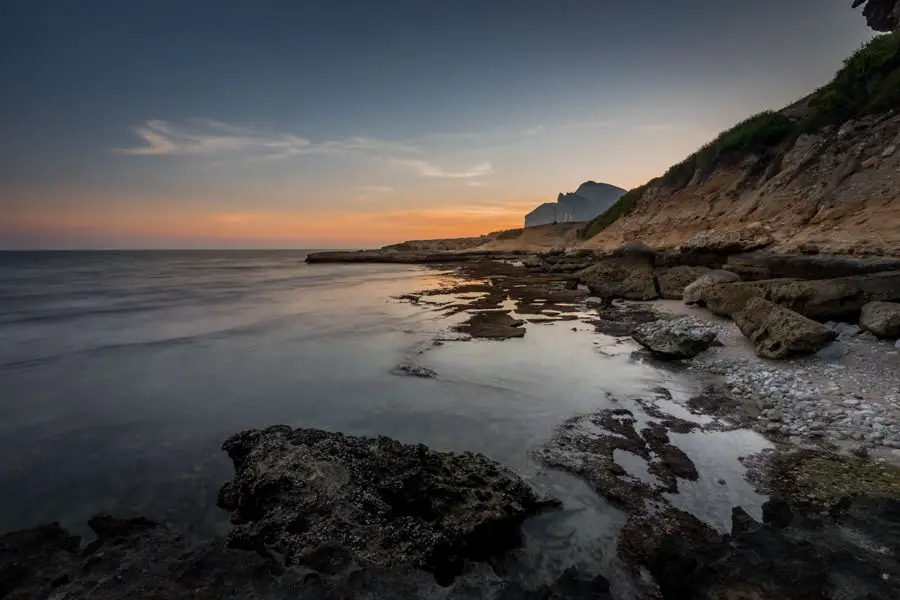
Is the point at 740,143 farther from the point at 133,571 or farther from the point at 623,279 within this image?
the point at 133,571

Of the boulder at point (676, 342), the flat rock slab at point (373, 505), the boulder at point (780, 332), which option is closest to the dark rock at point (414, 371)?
the flat rock slab at point (373, 505)

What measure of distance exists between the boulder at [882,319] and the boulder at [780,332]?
2.98 ft

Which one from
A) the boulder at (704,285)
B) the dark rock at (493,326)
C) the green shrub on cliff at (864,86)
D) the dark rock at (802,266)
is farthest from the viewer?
the green shrub on cliff at (864,86)

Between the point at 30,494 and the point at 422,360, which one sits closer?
the point at 30,494

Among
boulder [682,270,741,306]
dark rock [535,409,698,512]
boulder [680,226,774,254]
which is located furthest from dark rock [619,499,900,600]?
boulder [680,226,774,254]

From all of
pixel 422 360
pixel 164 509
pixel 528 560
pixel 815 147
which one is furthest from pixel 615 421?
pixel 815 147

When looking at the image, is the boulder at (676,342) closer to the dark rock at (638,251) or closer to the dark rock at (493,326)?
the dark rock at (493,326)

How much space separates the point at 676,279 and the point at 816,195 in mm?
5836

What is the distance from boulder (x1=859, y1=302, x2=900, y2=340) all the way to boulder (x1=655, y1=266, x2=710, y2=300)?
6.96m

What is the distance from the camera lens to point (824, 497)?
12.1 ft

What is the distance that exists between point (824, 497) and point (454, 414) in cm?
429

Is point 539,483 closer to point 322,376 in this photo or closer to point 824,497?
point 824,497

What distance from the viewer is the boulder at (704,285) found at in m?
12.1

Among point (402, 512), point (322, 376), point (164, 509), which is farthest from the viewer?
point (322, 376)
